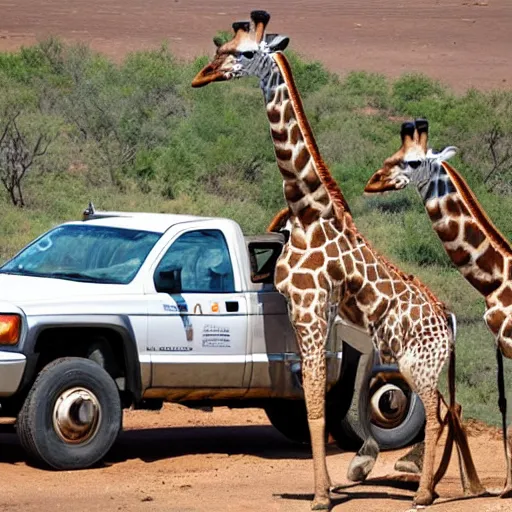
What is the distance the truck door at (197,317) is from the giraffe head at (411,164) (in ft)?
6.53

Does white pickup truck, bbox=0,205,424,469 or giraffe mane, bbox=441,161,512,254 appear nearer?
giraffe mane, bbox=441,161,512,254

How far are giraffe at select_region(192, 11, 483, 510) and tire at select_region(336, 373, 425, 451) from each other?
168 cm

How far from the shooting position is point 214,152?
93.5 ft

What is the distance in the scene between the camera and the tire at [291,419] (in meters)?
12.3

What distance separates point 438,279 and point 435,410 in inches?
461

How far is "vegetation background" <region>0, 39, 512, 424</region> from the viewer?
22484 millimetres

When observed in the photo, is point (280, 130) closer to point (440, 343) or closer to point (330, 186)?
point (330, 186)

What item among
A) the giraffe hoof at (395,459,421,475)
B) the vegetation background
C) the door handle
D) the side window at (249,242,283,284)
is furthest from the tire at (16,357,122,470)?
the vegetation background

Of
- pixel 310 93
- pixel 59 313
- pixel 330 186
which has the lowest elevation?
pixel 310 93

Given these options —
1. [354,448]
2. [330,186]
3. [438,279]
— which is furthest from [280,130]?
[438,279]

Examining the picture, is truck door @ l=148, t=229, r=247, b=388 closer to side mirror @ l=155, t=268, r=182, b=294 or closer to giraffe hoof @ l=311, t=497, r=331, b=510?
side mirror @ l=155, t=268, r=182, b=294

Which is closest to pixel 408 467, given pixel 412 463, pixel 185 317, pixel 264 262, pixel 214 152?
pixel 412 463

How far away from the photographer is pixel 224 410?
1448 centimetres

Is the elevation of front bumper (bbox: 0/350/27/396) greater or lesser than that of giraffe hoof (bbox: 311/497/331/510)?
greater
